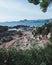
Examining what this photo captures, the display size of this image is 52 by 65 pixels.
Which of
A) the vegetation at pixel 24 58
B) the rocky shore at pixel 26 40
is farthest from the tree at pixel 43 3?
the vegetation at pixel 24 58

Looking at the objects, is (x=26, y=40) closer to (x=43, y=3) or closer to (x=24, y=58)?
(x=43, y=3)

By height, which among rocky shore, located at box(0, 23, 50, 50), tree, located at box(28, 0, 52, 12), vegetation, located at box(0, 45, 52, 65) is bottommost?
rocky shore, located at box(0, 23, 50, 50)

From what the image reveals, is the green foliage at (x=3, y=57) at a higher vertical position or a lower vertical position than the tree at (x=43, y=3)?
lower

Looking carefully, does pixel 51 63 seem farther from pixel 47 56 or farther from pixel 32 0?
pixel 32 0

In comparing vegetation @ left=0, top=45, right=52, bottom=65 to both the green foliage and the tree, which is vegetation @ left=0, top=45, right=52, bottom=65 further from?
the tree

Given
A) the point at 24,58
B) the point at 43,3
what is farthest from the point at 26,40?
the point at 24,58

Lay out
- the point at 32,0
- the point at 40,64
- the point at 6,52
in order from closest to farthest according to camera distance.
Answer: the point at 40,64
the point at 6,52
the point at 32,0

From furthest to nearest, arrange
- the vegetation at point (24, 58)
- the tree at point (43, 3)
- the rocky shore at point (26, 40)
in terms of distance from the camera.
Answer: the tree at point (43, 3) < the rocky shore at point (26, 40) < the vegetation at point (24, 58)

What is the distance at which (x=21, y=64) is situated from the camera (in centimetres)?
791

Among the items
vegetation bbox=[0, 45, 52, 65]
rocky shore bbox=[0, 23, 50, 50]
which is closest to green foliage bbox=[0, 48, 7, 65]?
vegetation bbox=[0, 45, 52, 65]

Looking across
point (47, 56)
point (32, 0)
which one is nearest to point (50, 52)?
point (47, 56)

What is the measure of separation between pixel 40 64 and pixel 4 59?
1164 mm

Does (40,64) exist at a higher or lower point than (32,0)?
lower

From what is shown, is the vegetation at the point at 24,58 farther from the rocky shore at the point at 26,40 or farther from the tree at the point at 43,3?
the tree at the point at 43,3
